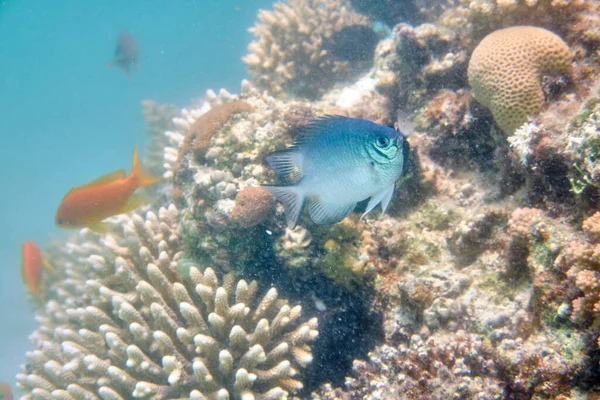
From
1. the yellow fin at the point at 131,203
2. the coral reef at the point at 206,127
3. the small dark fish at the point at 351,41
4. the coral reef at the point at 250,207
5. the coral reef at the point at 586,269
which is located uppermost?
the small dark fish at the point at 351,41

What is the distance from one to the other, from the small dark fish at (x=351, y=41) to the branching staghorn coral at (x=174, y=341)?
4.75 m

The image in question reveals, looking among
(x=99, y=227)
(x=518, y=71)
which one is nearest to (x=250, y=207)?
(x=99, y=227)

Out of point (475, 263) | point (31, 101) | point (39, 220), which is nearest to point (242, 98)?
point (475, 263)

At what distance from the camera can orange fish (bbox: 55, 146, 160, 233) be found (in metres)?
4.11

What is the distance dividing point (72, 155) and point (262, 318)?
6963 centimetres

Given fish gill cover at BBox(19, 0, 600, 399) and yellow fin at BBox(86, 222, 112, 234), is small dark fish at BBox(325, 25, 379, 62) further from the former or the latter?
yellow fin at BBox(86, 222, 112, 234)

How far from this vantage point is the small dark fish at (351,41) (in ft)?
21.0

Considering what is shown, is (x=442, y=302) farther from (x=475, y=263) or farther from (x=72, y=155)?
(x=72, y=155)

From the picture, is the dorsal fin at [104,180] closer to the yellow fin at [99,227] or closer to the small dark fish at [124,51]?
the yellow fin at [99,227]

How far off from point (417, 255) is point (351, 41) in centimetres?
491

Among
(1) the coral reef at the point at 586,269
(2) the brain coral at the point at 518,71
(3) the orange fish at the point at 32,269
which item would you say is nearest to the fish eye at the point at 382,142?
(1) the coral reef at the point at 586,269

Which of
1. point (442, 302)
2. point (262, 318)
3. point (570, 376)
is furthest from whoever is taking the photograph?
point (262, 318)

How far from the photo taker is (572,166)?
7.27 ft

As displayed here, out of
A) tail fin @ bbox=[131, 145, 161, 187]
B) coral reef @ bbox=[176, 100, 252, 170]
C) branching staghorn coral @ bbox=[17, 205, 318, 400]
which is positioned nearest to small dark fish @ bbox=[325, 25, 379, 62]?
coral reef @ bbox=[176, 100, 252, 170]
